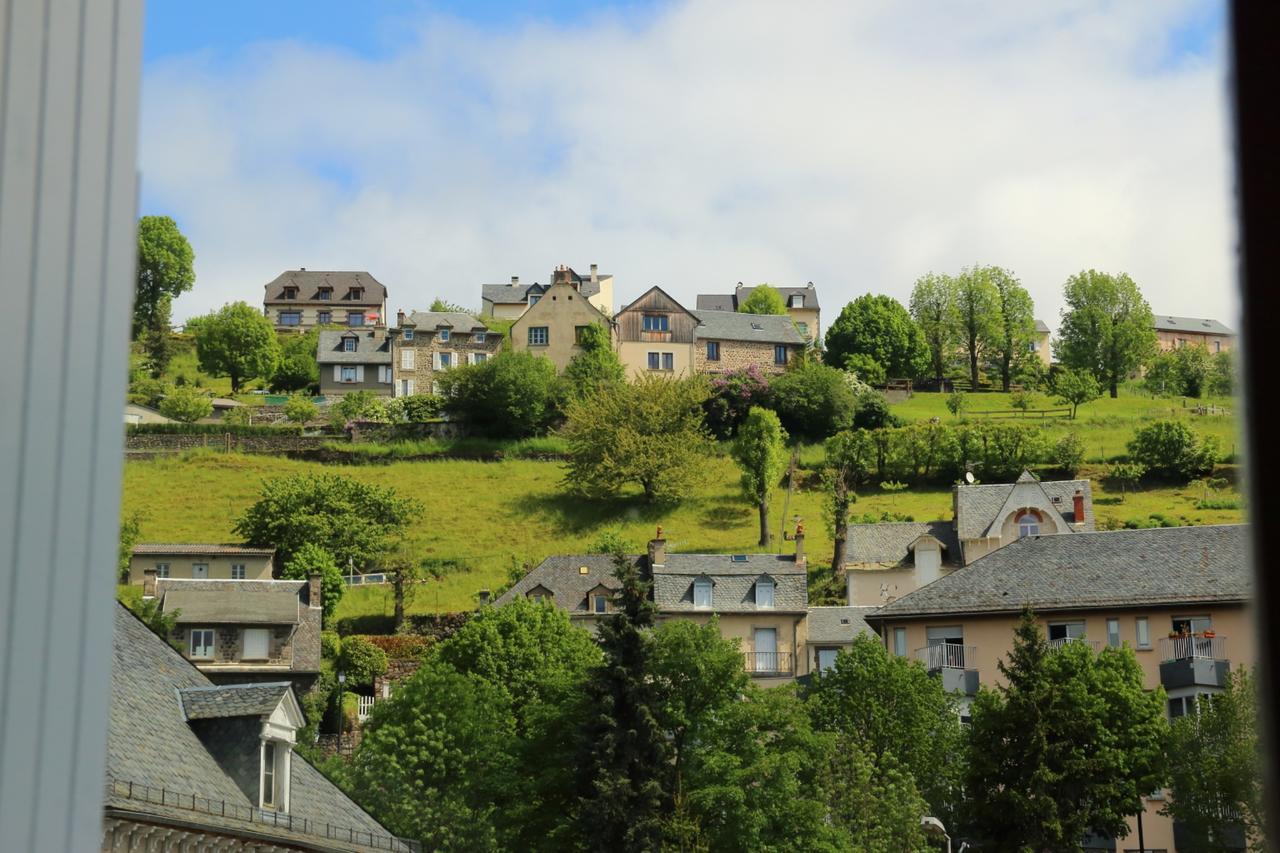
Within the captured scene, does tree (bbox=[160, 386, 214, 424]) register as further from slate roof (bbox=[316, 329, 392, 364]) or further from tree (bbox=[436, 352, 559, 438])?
tree (bbox=[436, 352, 559, 438])

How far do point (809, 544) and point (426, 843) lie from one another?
36.3 m

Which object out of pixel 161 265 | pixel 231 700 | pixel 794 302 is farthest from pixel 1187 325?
pixel 231 700

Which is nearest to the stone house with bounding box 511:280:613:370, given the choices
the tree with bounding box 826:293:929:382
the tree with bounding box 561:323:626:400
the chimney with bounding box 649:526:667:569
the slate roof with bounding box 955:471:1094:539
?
the tree with bounding box 561:323:626:400

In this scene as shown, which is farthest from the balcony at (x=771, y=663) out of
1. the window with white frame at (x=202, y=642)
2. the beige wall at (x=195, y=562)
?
the beige wall at (x=195, y=562)

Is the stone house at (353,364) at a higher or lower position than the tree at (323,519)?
higher

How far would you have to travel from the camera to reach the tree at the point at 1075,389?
4021 inches

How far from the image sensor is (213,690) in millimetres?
21234

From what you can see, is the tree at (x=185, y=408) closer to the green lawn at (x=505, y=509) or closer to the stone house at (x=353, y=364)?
the green lawn at (x=505, y=509)

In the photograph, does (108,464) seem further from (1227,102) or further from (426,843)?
(426,843)

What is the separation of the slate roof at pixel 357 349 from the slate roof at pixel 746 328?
2004cm

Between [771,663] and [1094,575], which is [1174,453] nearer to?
[771,663]

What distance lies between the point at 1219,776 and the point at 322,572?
124 feet

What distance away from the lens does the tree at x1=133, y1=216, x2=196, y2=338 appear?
137 m

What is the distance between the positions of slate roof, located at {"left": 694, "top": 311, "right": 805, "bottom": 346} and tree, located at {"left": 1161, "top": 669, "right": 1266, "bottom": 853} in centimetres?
6566
